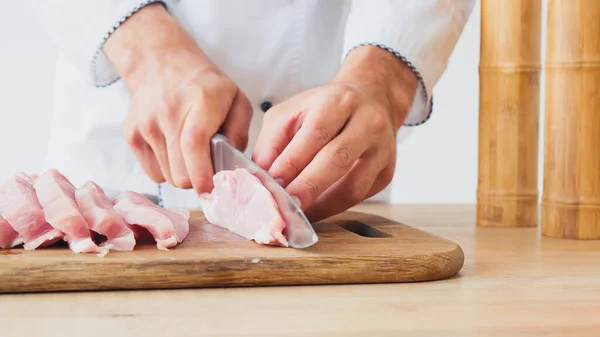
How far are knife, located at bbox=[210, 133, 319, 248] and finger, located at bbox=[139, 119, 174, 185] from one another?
0.12 m

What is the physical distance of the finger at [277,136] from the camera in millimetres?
1383

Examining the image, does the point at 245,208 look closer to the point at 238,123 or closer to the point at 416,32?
the point at 238,123

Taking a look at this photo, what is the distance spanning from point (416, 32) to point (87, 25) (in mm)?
705

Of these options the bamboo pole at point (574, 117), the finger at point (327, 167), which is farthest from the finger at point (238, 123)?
the bamboo pole at point (574, 117)

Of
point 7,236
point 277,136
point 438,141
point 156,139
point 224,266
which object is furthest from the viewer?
point 438,141

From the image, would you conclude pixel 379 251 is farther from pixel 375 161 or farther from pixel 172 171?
pixel 172 171

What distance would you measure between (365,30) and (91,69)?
0.62 metres

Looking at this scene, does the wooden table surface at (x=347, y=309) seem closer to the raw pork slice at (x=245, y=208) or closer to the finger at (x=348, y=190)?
the raw pork slice at (x=245, y=208)

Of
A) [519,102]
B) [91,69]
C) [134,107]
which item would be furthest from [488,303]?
[91,69]

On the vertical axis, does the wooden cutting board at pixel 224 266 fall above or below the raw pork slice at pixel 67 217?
below

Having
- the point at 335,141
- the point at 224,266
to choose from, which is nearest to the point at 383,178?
the point at 335,141

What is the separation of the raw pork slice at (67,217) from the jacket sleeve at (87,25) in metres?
0.56

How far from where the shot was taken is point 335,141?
134cm

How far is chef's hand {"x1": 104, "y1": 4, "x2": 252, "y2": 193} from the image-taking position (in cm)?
141
